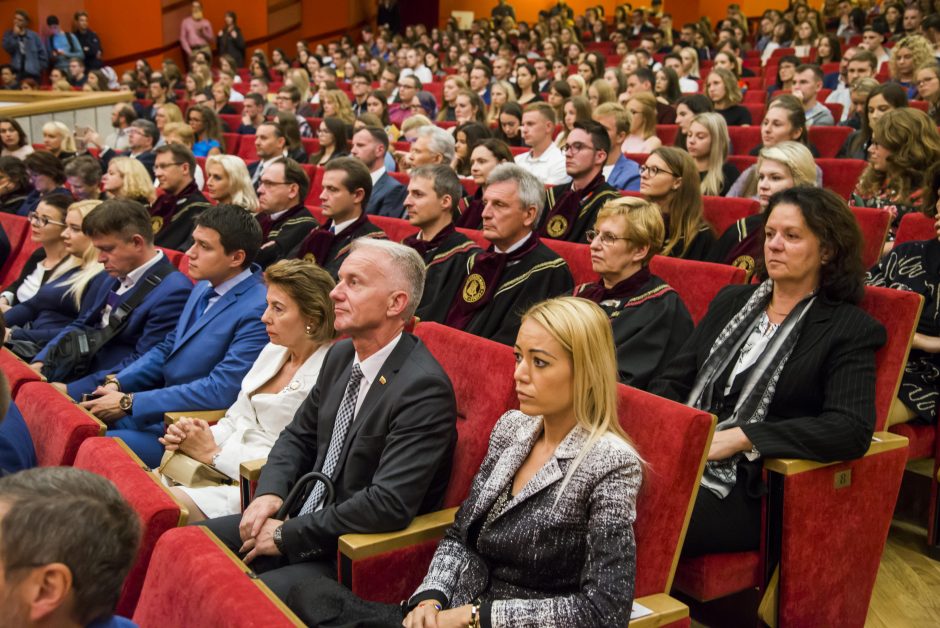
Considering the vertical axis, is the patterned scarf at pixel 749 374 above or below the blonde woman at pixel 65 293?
above

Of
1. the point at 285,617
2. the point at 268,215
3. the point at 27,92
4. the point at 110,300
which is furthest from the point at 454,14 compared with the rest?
the point at 285,617

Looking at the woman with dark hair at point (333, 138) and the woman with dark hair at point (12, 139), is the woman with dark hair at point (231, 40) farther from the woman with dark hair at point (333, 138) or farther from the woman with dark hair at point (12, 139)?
the woman with dark hair at point (333, 138)

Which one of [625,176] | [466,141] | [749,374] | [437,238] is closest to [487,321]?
[437,238]

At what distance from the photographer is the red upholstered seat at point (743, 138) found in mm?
4426

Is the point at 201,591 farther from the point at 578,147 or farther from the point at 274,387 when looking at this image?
the point at 578,147

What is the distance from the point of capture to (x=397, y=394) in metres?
1.60

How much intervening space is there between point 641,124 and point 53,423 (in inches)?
133

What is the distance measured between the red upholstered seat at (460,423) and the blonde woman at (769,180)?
47.5 inches

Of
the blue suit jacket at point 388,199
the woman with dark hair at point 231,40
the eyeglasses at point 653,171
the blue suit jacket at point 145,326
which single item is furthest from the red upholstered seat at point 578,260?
the woman with dark hair at point 231,40

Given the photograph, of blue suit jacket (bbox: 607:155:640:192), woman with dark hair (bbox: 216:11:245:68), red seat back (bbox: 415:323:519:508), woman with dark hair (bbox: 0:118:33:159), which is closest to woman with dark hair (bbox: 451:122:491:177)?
blue suit jacket (bbox: 607:155:640:192)

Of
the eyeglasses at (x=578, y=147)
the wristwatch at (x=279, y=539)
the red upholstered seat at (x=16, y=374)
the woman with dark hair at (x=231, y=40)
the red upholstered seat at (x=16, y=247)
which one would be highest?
the woman with dark hair at (x=231, y=40)

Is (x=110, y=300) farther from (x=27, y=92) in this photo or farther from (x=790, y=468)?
(x=27, y=92)

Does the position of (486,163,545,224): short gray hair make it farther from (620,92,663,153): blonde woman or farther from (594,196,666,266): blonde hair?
(620,92,663,153): blonde woman

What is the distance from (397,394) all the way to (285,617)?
27.8 inches
